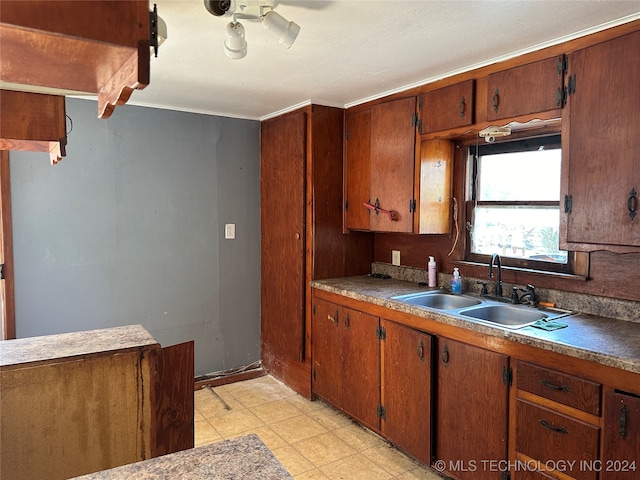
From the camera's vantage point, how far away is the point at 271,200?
369 centimetres

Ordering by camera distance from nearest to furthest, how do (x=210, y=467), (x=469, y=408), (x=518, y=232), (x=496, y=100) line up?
(x=210, y=467)
(x=469, y=408)
(x=496, y=100)
(x=518, y=232)

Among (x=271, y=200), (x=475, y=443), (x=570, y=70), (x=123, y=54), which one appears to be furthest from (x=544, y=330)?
(x=271, y=200)

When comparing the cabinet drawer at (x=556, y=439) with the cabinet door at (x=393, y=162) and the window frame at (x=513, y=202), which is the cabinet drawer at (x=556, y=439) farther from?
the cabinet door at (x=393, y=162)

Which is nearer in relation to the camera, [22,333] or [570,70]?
[570,70]

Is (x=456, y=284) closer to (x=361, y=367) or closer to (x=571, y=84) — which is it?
(x=361, y=367)

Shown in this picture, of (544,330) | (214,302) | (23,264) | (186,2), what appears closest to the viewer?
(186,2)

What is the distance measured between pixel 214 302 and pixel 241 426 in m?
1.05

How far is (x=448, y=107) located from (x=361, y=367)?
162 centimetres

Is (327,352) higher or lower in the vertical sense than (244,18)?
lower

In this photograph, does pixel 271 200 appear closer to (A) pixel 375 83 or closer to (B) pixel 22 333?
(A) pixel 375 83

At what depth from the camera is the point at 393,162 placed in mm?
2953

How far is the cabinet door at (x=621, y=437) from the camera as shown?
158cm

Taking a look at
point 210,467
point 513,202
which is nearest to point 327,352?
point 513,202

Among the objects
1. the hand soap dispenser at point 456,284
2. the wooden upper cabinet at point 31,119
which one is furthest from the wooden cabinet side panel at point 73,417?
the hand soap dispenser at point 456,284
